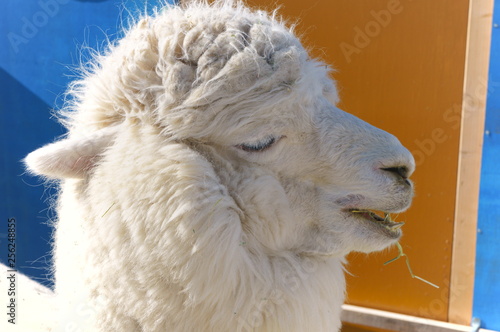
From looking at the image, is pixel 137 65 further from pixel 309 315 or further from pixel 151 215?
pixel 309 315

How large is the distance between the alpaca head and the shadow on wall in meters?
3.04

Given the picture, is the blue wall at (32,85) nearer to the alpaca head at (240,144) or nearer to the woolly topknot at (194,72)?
the woolly topknot at (194,72)

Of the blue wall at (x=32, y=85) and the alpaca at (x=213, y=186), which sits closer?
the alpaca at (x=213, y=186)

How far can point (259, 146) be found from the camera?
1.67 m

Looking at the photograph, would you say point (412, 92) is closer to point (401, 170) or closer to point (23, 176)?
point (401, 170)

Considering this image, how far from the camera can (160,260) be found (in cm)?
150

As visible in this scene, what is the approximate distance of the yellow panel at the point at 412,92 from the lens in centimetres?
318

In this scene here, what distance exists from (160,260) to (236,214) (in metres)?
0.26

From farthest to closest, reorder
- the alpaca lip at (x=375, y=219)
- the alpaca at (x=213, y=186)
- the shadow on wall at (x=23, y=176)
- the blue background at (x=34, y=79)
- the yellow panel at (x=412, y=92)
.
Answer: the shadow on wall at (x=23, y=176) < the blue background at (x=34, y=79) < the yellow panel at (x=412, y=92) < the alpaca lip at (x=375, y=219) < the alpaca at (x=213, y=186)

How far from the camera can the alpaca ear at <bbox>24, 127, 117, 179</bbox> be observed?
1.56 m

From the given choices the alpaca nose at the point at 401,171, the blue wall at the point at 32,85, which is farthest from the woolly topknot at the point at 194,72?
the blue wall at the point at 32,85

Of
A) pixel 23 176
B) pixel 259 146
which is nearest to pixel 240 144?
pixel 259 146

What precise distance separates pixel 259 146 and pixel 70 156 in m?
0.58

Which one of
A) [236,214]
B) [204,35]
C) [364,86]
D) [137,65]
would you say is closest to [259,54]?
[204,35]
